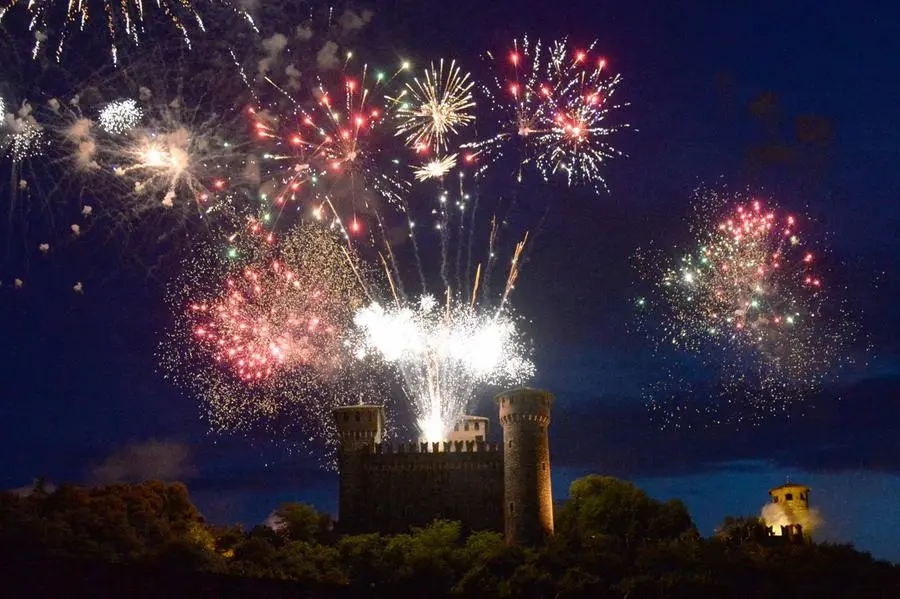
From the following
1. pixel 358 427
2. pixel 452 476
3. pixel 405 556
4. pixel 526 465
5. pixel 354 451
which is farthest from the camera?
pixel 358 427

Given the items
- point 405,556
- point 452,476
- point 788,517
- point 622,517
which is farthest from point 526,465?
point 788,517

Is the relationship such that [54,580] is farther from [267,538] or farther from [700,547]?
[700,547]

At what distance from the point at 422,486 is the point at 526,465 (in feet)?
28.0

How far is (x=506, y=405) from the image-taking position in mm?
67250

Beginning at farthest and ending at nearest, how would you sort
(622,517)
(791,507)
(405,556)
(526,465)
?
(791,507)
(622,517)
(526,465)
(405,556)

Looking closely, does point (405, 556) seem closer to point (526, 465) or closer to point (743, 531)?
point (526, 465)

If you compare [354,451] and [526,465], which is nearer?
[526,465]

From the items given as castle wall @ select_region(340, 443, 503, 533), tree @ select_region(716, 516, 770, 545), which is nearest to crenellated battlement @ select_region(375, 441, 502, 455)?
castle wall @ select_region(340, 443, 503, 533)

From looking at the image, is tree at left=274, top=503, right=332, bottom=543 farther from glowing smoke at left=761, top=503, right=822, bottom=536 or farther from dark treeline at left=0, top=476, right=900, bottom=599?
glowing smoke at left=761, top=503, right=822, bottom=536

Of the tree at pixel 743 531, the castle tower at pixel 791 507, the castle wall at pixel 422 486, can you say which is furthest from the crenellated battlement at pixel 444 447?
the castle tower at pixel 791 507

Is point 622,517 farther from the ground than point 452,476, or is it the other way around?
point 452,476

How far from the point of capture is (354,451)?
70.1m

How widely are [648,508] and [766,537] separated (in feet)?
36.2

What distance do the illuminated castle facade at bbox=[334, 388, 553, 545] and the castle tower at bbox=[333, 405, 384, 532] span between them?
76mm
